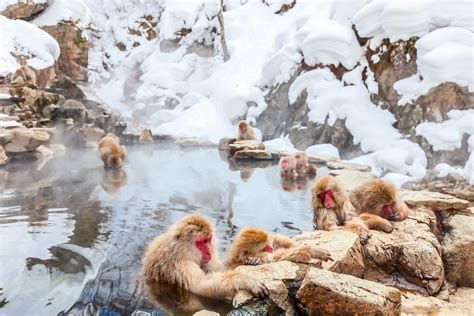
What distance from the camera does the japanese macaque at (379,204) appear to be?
3.41m

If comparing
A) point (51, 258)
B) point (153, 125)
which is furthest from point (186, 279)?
point (153, 125)

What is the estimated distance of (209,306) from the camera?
221 centimetres

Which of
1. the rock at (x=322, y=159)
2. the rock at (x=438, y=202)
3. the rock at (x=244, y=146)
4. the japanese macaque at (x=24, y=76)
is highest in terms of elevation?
the japanese macaque at (x=24, y=76)

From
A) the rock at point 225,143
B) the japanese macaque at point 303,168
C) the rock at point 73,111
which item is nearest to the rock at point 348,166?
the japanese macaque at point 303,168

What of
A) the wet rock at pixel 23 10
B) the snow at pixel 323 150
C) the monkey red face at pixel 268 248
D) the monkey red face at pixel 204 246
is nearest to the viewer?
the monkey red face at pixel 204 246

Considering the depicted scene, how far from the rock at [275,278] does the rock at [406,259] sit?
35.4 inches

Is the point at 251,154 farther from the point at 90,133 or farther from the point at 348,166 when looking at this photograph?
the point at 90,133

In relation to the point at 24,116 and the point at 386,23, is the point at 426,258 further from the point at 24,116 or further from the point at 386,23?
the point at 24,116

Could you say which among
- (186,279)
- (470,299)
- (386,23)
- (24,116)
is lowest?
(470,299)

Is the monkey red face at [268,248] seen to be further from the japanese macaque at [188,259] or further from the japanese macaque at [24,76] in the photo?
the japanese macaque at [24,76]

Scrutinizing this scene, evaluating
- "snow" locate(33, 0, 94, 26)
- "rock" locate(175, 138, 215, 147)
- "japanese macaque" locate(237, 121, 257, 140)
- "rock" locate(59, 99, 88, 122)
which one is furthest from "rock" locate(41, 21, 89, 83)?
"japanese macaque" locate(237, 121, 257, 140)

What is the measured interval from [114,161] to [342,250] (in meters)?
5.53

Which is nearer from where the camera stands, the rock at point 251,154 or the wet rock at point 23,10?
the rock at point 251,154

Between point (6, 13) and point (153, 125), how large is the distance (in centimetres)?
729
